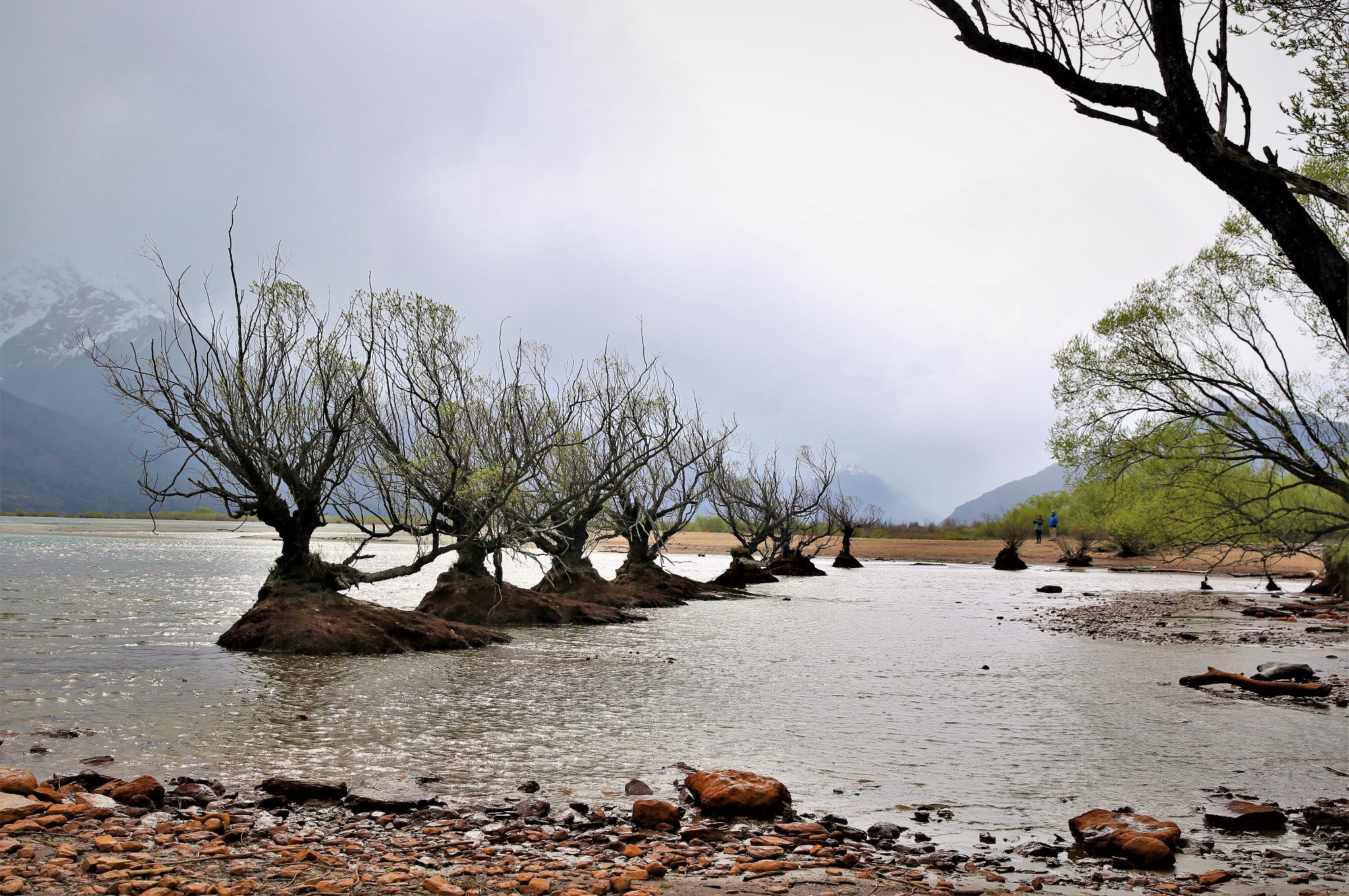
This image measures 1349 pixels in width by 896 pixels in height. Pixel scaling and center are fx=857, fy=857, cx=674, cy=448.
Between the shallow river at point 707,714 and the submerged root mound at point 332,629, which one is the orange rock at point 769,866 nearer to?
the shallow river at point 707,714

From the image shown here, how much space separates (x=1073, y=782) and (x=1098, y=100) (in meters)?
5.67

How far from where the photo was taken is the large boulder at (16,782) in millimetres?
5859

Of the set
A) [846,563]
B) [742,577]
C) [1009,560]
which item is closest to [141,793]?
[742,577]

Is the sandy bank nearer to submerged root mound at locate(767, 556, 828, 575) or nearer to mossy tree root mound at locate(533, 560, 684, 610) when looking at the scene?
submerged root mound at locate(767, 556, 828, 575)

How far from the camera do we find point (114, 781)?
6438 mm

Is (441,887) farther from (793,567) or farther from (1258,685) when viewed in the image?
(793,567)

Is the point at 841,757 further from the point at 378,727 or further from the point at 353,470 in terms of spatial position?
the point at 353,470

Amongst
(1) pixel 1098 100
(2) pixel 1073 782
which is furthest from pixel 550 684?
(1) pixel 1098 100

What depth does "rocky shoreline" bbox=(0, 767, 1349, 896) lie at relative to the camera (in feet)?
15.6

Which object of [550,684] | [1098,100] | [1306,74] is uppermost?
[1306,74]

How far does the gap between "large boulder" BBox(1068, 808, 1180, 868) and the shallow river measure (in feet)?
1.00

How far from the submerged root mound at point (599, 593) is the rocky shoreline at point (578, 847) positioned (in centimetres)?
1823

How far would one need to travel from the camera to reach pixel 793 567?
45375 millimetres

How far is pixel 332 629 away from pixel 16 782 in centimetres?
975
